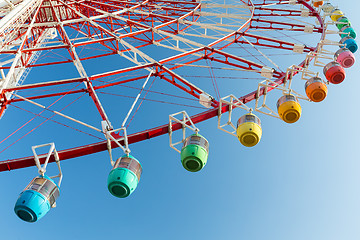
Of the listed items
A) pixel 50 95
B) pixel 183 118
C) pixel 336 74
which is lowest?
pixel 183 118

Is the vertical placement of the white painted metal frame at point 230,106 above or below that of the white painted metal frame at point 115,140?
above

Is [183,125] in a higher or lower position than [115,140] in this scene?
higher

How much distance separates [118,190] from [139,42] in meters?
15.7

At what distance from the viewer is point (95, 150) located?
12836 mm

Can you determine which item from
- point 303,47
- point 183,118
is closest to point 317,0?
point 303,47

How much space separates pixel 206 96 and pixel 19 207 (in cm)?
909

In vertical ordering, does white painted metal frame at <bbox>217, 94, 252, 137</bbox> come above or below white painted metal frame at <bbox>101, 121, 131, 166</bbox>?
above

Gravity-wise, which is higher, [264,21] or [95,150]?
[264,21]

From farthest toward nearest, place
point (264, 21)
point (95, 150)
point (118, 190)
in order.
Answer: point (264, 21)
point (95, 150)
point (118, 190)

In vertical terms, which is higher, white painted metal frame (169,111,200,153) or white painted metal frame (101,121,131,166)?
white painted metal frame (169,111,200,153)

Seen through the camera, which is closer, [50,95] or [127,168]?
[127,168]

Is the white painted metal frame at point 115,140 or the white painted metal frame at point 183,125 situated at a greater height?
the white painted metal frame at point 183,125

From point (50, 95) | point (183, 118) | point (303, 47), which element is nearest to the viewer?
point (183, 118)

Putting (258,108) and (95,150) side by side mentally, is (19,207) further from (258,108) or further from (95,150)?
Answer: (258,108)
